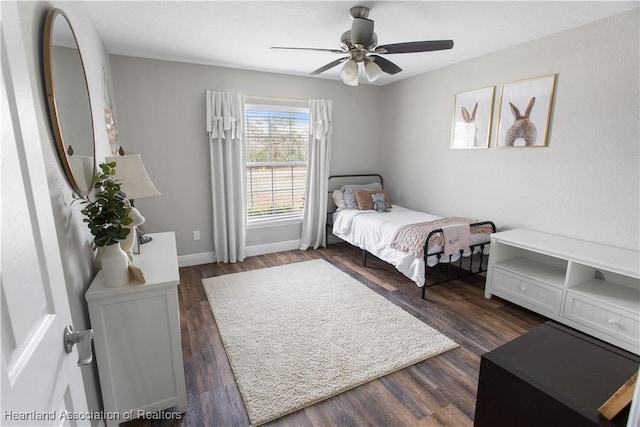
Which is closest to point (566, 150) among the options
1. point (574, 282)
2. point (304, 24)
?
point (574, 282)

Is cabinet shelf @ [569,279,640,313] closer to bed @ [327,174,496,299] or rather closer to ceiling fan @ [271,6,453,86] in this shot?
bed @ [327,174,496,299]

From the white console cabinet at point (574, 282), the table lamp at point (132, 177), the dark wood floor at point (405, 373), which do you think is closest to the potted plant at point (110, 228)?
the table lamp at point (132, 177)

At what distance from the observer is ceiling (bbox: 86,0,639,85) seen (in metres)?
2.20

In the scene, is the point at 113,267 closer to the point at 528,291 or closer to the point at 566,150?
the point at 528,291

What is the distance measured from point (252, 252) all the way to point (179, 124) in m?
1.85

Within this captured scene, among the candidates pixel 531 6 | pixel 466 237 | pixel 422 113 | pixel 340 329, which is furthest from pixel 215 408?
pixel 422 113

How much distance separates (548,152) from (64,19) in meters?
3.63

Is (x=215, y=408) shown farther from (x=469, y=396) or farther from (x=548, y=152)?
(x=548, y=152)

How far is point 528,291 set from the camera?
269 cm

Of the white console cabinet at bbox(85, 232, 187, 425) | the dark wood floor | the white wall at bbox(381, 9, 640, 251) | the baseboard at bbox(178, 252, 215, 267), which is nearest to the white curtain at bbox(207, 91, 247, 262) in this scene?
the baseboard at bbox(178, 252, 215, 267)

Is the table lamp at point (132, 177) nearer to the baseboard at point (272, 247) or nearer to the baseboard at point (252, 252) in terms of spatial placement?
the baseboard at point (252, 252)

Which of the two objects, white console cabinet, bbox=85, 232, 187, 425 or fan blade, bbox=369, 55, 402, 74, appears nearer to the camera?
white console cabinet, bbox=85, 232, 187, 425

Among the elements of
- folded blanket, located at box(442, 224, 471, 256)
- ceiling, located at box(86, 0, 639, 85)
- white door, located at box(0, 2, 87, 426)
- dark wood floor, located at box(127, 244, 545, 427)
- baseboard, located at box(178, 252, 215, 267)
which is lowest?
dark wood floor, located at box(127, 244, 545, 427)

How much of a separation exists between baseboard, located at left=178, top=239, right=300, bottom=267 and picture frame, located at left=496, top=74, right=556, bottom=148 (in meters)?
2.90
